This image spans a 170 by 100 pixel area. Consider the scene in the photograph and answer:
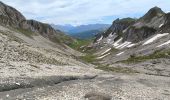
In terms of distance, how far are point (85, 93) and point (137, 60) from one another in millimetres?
67155

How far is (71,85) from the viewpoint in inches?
2064

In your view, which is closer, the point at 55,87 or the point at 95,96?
the point at 95,96

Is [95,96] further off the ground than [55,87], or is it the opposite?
[55,87]

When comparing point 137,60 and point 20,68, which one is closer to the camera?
point 20,68

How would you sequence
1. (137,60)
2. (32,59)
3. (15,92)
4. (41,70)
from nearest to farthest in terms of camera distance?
(15,92) → (41,70) → (32,59) → (137,60)

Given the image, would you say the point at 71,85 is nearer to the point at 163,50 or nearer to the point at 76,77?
the point at 76,77

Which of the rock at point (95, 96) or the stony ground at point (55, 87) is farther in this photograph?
the stony ground at point (55, 87)

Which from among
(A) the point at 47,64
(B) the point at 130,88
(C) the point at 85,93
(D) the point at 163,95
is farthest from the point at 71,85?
(A) the point at 47,64

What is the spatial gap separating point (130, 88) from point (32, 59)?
→ 2660cm

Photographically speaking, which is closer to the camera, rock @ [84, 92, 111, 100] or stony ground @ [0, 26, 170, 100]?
rock @ [84, 92, 111, 100]

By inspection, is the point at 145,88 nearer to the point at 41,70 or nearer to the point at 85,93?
the point at 85,93

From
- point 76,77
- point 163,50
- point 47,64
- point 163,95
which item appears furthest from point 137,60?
point 163,95

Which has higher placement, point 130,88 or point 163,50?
point 163,50

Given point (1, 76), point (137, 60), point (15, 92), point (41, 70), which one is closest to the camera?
point (15, 92)
